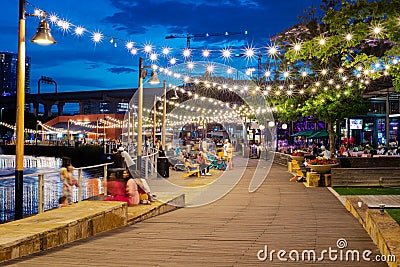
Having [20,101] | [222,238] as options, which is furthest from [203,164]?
[222,238]

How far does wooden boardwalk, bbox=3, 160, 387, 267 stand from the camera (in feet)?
21.1

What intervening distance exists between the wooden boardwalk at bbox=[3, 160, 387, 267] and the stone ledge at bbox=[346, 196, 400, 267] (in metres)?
0.15

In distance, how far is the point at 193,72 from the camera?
20406 millimetres

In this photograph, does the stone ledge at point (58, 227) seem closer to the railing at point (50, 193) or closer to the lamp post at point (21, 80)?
the lamp post at point (21, 80)

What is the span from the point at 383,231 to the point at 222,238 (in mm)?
2448

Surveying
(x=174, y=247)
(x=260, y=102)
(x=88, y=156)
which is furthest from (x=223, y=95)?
(x=174, y=247)

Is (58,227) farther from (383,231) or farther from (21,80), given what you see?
(383,231)

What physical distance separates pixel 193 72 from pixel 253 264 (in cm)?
1474

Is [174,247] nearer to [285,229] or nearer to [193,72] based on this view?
[285,229]

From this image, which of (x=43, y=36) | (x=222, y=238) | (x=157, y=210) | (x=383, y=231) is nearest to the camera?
(x=383, y=231)
